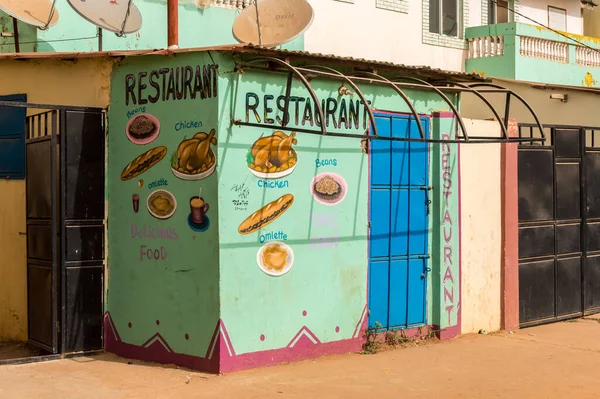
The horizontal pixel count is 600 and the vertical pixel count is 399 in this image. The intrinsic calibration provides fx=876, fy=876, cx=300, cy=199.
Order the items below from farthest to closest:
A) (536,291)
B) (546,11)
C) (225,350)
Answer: (546,11) < (536,291) < (225,350)

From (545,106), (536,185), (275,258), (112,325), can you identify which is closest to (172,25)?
(275,258)

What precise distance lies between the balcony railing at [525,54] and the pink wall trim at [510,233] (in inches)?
288

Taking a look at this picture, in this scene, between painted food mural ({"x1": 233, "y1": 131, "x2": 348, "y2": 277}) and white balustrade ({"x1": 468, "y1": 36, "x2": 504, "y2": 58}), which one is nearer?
painted food mural ({"x1": 233, "y1": 131, "x2": 348, "y2": 277})

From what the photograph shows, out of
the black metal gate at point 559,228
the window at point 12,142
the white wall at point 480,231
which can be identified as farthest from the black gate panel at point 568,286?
the window at point 12,142

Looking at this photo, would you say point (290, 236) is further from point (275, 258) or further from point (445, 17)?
point (445, 17)

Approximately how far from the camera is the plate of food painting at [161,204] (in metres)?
7.85

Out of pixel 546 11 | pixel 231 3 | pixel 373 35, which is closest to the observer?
pixel 231 3

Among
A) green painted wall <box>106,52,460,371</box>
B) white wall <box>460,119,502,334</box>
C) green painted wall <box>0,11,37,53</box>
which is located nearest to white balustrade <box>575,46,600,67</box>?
white wall <box>460,119,502,334</box>

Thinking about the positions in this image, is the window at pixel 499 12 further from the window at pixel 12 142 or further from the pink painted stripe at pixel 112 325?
the pink painted stripe at pixel 112 325

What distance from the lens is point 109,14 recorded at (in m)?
8.48

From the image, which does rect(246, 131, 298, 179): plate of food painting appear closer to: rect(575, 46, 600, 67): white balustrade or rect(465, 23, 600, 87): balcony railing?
rect(465, 23, 600, 87): balcony railing

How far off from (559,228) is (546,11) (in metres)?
11.1

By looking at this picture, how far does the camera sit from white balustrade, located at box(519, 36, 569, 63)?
17.5 meters

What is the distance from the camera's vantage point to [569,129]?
11000mm
